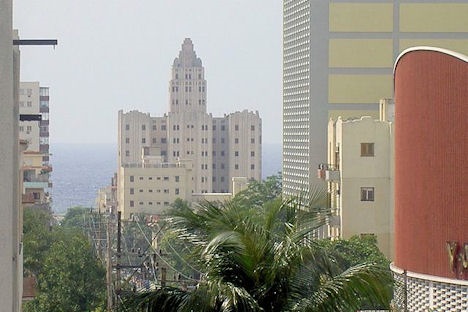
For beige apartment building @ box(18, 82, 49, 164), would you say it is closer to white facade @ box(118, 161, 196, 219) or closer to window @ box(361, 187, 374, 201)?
white facade @ box(118, 161, 196, 219)

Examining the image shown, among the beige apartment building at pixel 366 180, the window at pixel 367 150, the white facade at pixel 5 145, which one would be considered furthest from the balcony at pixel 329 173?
the white facade at pixel 5 145

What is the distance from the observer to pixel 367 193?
55.7 meters

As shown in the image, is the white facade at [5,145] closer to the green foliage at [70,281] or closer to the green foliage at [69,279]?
the green foliage at [69,279]

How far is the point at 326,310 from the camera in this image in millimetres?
15773

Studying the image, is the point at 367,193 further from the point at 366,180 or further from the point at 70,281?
the point at 70,281

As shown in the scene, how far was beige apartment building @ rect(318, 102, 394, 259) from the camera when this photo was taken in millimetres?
55031

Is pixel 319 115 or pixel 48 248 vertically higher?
pixel 319 115

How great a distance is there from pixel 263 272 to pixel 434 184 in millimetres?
17651

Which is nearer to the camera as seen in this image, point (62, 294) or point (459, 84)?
point (459, 84)

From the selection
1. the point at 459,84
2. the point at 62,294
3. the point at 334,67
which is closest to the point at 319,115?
the point at 334,67

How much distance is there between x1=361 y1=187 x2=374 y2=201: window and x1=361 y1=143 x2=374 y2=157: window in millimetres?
1234

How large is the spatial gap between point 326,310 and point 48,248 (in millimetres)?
39302

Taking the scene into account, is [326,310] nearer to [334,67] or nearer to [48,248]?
[48,248]

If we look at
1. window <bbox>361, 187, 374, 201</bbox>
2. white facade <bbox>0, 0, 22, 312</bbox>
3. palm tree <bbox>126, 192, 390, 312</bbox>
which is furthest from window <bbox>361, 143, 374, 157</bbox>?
white facade <bbox>0, 0, 22, 312</bbox>
